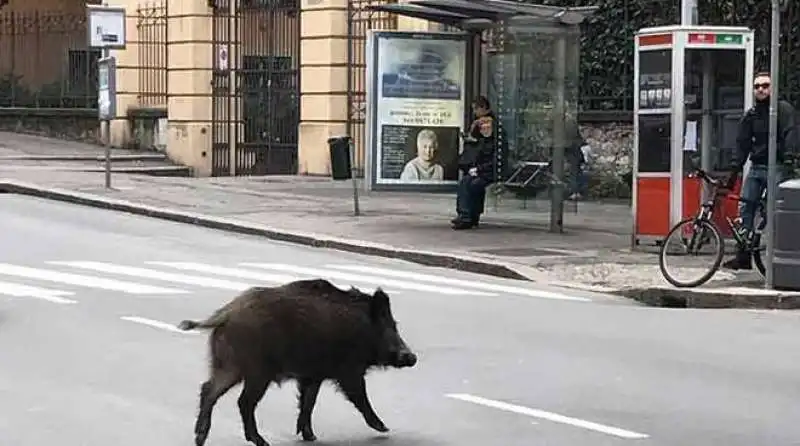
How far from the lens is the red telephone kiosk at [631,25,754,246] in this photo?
17.1 meters

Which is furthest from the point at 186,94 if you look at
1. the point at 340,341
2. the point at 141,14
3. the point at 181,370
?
the point at 340,341

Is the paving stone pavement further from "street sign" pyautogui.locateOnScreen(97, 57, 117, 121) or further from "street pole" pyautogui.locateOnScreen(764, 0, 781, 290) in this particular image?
"street sign" pyautogui.locateOnScreen(97, 57, 117, 121)

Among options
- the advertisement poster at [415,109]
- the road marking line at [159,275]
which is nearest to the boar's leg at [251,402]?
the road marking line at [159,275]

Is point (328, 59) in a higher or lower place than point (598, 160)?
higher

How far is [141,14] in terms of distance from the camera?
34.1 metres

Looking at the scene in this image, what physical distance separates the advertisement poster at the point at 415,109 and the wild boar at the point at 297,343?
13.7 m

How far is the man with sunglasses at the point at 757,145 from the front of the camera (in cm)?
1536

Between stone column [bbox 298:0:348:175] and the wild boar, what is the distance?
71.8 feet

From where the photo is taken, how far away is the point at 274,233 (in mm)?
19422

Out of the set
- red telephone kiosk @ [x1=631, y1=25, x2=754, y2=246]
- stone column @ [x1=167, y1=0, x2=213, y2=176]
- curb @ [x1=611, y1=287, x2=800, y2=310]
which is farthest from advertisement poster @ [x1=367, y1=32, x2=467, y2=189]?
stone column @ [x1=167, y1=0, x2=213, y2=176]

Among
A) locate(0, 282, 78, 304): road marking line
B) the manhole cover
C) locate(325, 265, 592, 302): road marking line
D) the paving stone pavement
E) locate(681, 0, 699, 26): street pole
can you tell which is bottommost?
locate(325, 265, 592, 302): road marking line

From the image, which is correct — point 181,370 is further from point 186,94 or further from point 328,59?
point 186,94

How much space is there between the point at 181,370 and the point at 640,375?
3056 mm

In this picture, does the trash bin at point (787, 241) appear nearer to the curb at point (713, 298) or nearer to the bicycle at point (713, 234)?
the curb at point (713, 298)
